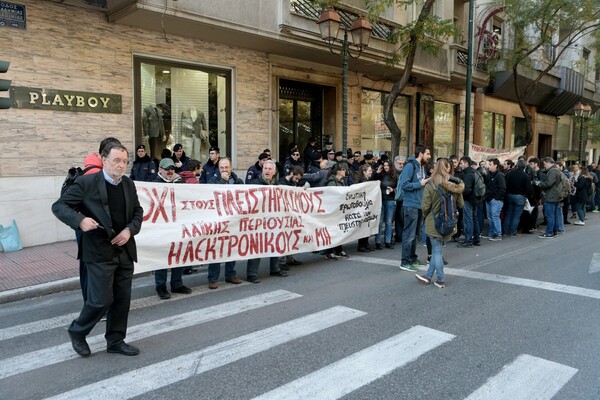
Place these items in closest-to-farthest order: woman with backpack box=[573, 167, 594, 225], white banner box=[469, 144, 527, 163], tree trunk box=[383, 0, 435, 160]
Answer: tree trunk box=[383, 0, 435, 160] < woman with backpack box=[573, 167, 594, 225] < white banner box=[469, 144, 527, 163]

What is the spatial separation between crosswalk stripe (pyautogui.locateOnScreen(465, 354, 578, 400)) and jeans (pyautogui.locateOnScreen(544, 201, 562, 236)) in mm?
8547

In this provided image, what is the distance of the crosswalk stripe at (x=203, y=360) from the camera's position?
136 inches

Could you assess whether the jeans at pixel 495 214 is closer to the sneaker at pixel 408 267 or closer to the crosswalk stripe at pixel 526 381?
the sneaker at pixel 408 267

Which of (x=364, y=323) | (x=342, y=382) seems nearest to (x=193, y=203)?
(x=364, y=323)

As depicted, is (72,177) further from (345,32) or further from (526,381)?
(345,32)

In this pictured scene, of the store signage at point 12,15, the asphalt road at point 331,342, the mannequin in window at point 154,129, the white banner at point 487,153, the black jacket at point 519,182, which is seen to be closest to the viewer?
the asphalt road at point 331,342

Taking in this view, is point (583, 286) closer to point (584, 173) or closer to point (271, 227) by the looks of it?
point (271, 227)

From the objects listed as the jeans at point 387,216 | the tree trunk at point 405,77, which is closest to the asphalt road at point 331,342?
the jeans at point 387,216

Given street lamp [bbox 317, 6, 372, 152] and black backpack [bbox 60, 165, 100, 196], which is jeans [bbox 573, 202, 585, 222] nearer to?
street lamp [bbox 317, 6, 372, 152]

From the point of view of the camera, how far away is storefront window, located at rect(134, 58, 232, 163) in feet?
36.4

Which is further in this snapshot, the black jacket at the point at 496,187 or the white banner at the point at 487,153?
the white banner at the point at 487,153

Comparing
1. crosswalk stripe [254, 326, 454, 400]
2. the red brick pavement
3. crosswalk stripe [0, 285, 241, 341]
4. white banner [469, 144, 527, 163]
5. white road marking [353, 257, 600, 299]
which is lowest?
crosswalk stripe [0, 285, 241, 341]

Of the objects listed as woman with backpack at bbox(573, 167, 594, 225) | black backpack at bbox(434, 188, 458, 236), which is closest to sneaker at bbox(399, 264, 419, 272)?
black backpack at bbox(434, 188, 458, 236)

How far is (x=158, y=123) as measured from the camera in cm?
1151
